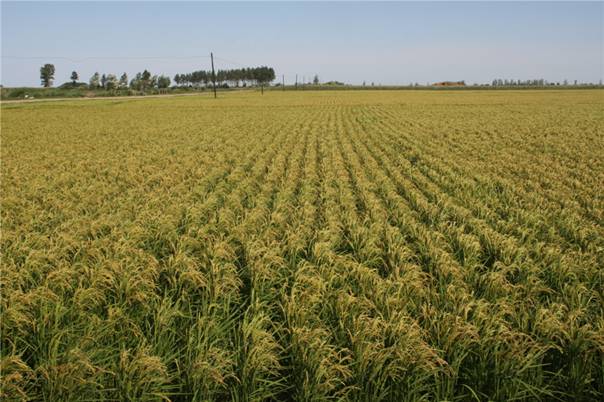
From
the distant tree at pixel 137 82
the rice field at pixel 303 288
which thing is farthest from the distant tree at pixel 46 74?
the rice field at pixel 303 288

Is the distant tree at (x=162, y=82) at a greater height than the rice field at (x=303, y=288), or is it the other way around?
the distant tree at (x=162, y=82)

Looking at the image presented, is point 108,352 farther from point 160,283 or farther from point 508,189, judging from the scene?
point 508,189

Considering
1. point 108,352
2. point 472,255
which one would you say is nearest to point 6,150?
point 108,352

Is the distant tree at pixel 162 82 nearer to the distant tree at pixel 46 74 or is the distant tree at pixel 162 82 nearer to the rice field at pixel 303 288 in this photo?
the distant tree at pixel 46 74

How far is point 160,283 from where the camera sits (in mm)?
5652

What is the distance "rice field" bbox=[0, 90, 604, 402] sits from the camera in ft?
12.2

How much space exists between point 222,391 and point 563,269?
4921 mm

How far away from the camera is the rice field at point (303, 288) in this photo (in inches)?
146

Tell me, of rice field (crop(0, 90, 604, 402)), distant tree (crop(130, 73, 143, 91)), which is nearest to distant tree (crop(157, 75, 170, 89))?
distant tree (crop(130, 73, 143, 91))

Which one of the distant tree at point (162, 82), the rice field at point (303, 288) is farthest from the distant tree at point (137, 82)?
the rice field at point (303, 288)

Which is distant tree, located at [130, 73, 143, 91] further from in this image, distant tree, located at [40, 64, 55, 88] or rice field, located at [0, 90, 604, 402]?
rice field, located at [0, 90, 604, 402]

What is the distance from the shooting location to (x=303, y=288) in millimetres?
5176

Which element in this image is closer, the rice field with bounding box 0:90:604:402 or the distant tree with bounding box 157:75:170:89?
the rice field with bounding box 0:90:604:402

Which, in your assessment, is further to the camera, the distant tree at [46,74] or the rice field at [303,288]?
the distant tree at [46,74]
